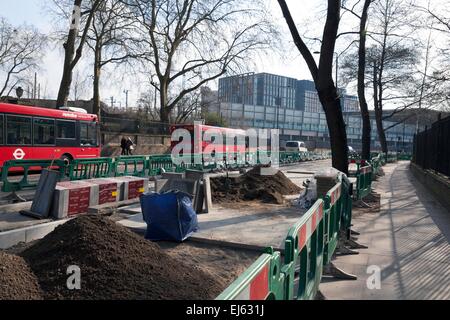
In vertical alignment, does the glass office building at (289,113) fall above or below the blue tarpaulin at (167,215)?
above

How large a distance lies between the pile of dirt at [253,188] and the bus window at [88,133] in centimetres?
1059

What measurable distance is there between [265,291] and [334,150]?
36.5ft

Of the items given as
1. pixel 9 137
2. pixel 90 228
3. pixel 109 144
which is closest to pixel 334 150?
pixel 90 228

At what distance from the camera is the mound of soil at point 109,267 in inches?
170

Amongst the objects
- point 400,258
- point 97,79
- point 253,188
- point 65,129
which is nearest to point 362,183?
point 253,188

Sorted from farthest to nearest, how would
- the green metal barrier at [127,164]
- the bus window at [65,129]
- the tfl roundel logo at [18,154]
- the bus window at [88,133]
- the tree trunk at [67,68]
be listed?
the tree trunk at [67,68], the bus window at [88,133], the bus window at [65,129], the tfl roundel logo at [18,154], the green metal barrier at [127,164]

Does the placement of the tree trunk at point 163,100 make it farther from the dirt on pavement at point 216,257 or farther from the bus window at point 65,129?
the dirt on pavement at point 216,257

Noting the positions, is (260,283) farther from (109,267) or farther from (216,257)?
(216,257)

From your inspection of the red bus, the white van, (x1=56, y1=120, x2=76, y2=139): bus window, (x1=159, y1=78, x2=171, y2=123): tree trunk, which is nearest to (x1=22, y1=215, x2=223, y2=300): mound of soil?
the red bus

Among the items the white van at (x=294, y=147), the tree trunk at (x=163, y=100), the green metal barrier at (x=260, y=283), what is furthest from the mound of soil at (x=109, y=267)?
the white van at (x=294, y=147)

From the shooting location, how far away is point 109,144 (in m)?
35.5

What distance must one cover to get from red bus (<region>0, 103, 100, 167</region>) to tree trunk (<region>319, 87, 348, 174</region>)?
35.6ft

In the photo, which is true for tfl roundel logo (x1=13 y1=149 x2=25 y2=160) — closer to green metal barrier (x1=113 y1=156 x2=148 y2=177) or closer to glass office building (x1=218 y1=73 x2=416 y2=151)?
green metal barrier (x1=113 y1=156 x2=148 y2=177)
